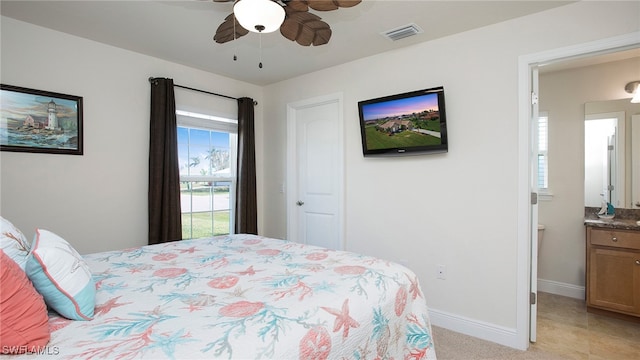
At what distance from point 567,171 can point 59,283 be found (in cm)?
426

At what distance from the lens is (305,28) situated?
6.18 feet

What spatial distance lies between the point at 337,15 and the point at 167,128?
1.91 metres

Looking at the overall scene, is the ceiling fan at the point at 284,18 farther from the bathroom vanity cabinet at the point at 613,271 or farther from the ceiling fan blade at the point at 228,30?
the bathroom vanity cabinet at the point at 613,271

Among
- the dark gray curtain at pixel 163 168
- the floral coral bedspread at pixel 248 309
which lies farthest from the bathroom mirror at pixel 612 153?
the dark gray curtain at pixel 163 168

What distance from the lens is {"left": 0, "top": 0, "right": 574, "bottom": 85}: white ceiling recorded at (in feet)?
7.16

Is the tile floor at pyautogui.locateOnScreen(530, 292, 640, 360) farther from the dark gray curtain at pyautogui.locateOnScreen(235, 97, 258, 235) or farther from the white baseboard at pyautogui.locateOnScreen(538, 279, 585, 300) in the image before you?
the dark gray curtain at pyautogui.locateOnScreen(235, 97, 258, 235)

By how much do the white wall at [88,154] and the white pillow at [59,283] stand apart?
1800 millimetres

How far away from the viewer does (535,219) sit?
2.36 metres

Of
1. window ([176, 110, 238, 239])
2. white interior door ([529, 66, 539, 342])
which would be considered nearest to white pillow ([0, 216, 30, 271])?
window ([176, 110, 238, 239])

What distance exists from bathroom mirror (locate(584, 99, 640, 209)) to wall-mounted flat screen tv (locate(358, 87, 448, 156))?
1.89m

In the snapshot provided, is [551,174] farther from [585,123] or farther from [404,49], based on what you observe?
[404,49]

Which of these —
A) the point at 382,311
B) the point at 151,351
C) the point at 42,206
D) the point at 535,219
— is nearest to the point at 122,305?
the point at 151,351

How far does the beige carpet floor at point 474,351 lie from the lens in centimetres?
222

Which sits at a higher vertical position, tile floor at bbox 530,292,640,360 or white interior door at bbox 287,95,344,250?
white interior door at bbox 287,95,344,250
